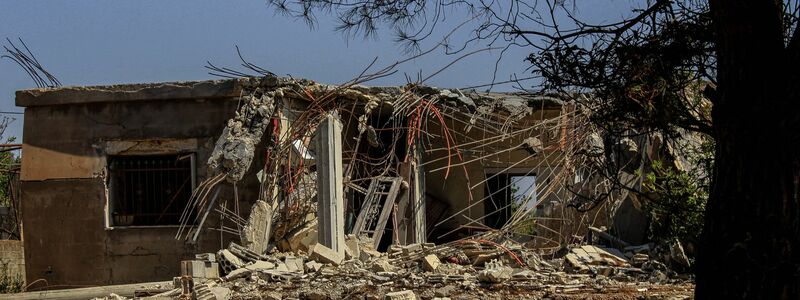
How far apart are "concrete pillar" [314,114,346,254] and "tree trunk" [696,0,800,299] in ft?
22.5

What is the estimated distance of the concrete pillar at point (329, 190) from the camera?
10969 mm

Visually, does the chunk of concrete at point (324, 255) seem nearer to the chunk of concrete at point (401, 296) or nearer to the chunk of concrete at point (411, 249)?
the chunk of concrete at point (411, 249)

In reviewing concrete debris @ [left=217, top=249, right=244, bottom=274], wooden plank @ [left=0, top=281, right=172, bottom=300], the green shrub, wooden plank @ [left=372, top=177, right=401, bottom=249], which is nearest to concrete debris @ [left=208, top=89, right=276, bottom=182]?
concrete debris @ [left=217, top=249, right=244, bottom=274]

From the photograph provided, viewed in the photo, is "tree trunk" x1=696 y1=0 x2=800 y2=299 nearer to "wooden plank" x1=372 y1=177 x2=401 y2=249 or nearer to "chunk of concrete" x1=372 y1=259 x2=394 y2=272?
"chunk of concrete" x1=372 y1=259 x2=394 y2=272

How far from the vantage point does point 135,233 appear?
1312 centimetres

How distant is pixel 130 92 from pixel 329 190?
360 cm

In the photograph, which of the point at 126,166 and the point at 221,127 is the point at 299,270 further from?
the point at 126,166

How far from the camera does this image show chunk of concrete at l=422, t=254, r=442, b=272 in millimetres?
10539

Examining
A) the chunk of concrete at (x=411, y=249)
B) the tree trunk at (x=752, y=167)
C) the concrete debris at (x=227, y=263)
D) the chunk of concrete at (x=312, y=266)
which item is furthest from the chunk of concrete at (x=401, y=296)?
the tree trunk at (x=752, y=167)

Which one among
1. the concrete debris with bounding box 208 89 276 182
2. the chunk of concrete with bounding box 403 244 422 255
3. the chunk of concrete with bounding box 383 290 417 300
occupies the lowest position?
the chunk of concrete with bounding box 383 290 417 300

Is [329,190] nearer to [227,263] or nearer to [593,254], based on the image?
[227,263]

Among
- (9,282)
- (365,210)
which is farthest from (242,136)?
(9,282)

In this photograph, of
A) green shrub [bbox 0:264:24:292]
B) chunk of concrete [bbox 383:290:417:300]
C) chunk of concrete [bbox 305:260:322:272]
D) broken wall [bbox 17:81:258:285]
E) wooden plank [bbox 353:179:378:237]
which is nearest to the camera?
chunk of concrete [bbox 383:290:417:300]

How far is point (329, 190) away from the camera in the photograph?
1097 cm
